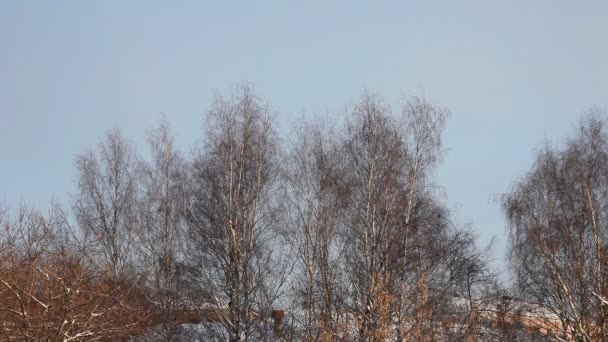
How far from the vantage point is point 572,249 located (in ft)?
74.0

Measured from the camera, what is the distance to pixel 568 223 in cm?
2306

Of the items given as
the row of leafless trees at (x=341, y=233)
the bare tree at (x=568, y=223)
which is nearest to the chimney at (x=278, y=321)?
the row of leafless trees at (x=341, y=233)

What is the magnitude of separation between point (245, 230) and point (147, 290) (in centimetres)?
508

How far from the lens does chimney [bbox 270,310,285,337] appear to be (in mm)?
20188

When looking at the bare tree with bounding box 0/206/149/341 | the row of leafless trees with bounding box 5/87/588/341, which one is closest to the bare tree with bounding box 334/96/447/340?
the row of leafless trees with bounding box 5/87/588/341

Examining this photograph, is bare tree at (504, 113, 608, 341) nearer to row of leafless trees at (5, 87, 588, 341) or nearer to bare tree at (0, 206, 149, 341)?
row of leafless trees at (5, 87, 588, 341)

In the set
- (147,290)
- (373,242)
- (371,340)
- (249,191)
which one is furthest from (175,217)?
(371,340)

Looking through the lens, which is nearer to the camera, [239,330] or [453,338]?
[453,338]

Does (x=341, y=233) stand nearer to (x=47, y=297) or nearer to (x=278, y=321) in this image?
(x=278, y=321)

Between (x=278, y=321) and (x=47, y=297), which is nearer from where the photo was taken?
(x=47, y=297)

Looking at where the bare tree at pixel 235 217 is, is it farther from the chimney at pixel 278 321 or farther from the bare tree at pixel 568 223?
the bare tree at pixel 568 223

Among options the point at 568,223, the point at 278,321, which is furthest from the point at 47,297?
the point at 568,223

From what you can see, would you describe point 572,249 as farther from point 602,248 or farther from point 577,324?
point 577,324

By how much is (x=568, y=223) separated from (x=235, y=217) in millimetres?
9005
